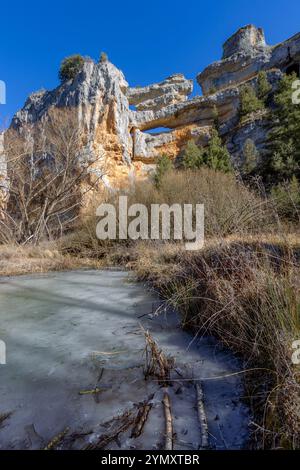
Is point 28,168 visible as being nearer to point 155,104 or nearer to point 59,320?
point 59,320

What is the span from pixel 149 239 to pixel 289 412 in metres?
7.42

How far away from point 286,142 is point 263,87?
952cm

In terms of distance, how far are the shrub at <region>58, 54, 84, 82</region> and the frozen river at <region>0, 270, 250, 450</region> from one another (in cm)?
2516

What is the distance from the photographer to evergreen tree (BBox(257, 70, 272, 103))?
22.8 m

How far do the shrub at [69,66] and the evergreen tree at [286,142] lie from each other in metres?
16.8

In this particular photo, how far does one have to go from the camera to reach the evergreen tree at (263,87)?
22.8 metres

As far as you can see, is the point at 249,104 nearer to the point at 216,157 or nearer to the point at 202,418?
the point at 216,157

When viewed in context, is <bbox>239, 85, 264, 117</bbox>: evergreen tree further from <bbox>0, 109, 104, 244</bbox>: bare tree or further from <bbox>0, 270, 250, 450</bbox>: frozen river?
<bbox>0, 270, 250, 450</bbox>: frozen river

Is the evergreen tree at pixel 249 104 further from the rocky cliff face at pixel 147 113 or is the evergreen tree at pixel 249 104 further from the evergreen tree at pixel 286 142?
the evergreen tree at pixel 286 142

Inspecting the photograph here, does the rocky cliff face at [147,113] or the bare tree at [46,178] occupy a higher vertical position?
the rocky cliff face at [147,113]

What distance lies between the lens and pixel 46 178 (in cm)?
1450

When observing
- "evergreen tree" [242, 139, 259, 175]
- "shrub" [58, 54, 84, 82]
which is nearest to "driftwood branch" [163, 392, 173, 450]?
"evergreen tree" [242, 139, 259, 175]

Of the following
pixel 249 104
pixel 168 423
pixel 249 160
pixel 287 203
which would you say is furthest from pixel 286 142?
pixel 168 423

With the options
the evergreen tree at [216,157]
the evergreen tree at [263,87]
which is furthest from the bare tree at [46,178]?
the evergreen tree at [263,87]
